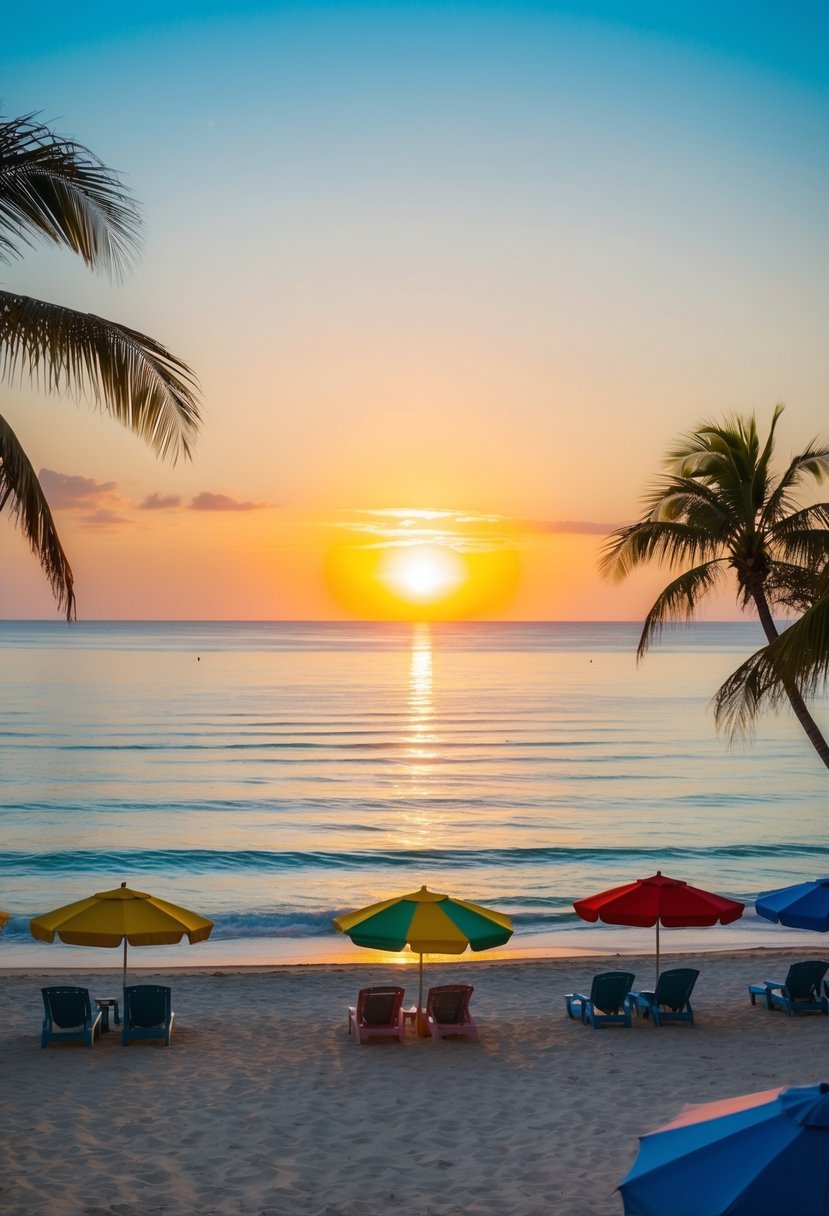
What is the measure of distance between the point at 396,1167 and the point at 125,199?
797 centimetres

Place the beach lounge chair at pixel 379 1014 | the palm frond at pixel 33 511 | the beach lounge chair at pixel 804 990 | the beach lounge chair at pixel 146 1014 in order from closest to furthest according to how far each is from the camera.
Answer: the palm frond at pixel 33 511
the beach lounge chair at pixel 146 1014
the beach lounge chair at pixel 379 1014
the beach lounge chair at pixel 804 990

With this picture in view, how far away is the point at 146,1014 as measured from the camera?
12391 mm

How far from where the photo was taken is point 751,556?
17359mm

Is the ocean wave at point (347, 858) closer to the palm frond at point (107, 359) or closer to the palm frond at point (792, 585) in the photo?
the palm frond at point (792, 585)

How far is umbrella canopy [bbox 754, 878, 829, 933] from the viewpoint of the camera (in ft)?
43.4

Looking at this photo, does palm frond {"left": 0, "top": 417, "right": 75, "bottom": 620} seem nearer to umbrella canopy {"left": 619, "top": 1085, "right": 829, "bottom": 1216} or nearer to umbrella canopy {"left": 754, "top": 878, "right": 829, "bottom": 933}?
umbrella canopy {"left": 619, "top": 1085, "right": 829, "bottom": 1216}

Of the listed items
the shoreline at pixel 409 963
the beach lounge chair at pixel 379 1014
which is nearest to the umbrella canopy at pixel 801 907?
the shoreline at pixel 409 963

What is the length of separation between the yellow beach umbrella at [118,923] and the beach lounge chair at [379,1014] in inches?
79.7

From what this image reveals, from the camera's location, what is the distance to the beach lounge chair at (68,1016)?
39.7 ft

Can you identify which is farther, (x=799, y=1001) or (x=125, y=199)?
(x=799, y=1001)

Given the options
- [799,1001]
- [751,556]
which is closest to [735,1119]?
[799,1001]

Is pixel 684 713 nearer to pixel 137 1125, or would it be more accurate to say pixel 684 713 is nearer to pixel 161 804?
pixel 161 804

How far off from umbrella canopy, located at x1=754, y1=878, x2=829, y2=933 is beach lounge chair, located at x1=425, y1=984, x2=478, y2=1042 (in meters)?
3.78

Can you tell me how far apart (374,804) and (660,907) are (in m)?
23.7
